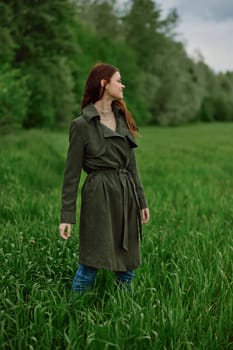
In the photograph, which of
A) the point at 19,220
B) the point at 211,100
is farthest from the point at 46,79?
the point at 211,100

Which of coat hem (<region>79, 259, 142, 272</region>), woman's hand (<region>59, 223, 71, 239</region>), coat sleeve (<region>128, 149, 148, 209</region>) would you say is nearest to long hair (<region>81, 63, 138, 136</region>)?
coat sleeve (<region>128, 149, 148, 209</region>)

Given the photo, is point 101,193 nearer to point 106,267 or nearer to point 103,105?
point 106,267

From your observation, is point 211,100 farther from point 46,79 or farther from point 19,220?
point 19,220

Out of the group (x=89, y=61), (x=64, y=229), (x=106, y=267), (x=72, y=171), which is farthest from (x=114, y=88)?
(x=89, y=61)

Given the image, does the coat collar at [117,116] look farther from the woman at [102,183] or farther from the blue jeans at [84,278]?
the blue jeans at [84,278]

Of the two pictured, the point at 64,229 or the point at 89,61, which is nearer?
the point at 64,229

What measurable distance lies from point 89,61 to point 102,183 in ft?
130

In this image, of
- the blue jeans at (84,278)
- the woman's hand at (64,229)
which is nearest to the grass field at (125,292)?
the blue jeans at (84,278)

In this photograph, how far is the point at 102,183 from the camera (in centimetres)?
324

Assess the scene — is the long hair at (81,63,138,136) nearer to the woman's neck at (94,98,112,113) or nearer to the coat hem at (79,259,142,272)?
the woman's neck at (94,98,112,113)

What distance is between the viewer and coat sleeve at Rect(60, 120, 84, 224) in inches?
127

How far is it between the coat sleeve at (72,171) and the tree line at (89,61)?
10435 mm

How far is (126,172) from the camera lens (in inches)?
133

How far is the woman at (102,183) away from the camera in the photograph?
321cm
